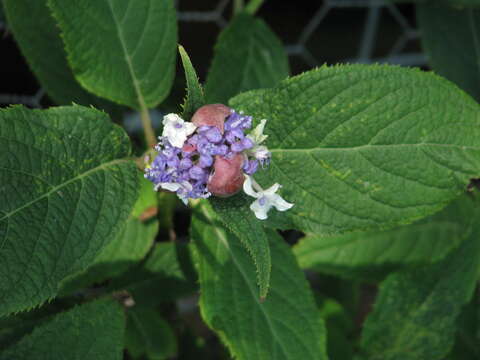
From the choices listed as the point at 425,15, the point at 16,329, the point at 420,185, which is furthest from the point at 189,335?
the point at 425,15

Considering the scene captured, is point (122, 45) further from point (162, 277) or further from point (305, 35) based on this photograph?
point (305, 35)

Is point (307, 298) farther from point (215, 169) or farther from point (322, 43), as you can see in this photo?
point (322, 43)

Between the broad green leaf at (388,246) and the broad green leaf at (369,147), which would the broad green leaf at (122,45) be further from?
the broad green leaf at (388,246)

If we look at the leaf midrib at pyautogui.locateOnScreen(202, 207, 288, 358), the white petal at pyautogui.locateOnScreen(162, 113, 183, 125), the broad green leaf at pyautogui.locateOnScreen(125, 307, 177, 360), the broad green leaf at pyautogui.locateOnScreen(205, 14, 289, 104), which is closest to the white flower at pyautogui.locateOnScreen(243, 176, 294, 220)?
the white petal at pyautogui.locateOnScreen(162, 113, 183, 125)

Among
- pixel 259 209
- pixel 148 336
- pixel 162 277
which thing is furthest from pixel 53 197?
pixel 148 336

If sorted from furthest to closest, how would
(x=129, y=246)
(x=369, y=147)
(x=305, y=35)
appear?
(x=305, y=35)
(x=129, y=246)
(x=369, y=147)

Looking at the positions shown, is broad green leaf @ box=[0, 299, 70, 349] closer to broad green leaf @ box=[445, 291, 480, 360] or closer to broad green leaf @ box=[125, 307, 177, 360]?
broad green leaf @ box=[125, 307, 177, 360]
